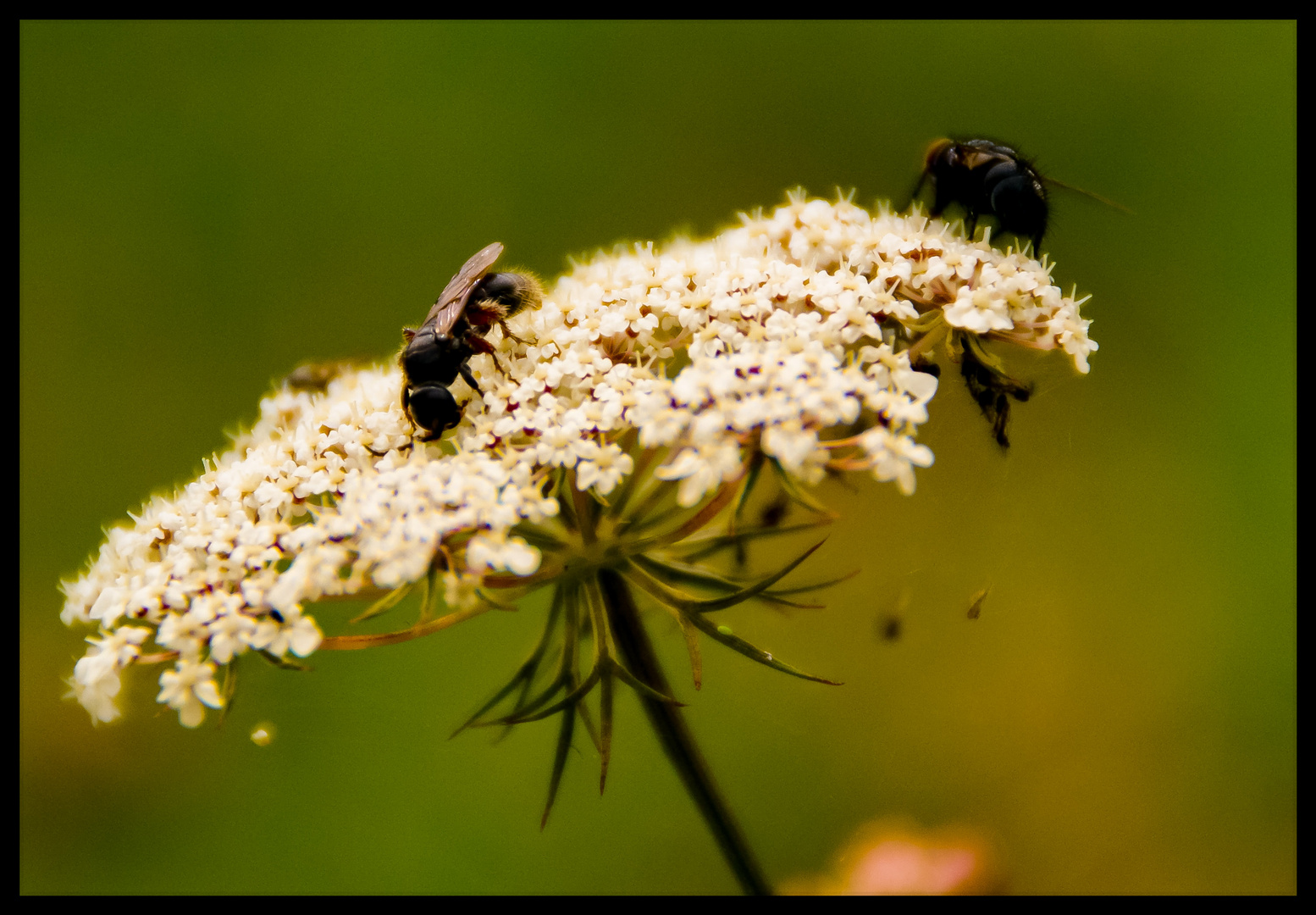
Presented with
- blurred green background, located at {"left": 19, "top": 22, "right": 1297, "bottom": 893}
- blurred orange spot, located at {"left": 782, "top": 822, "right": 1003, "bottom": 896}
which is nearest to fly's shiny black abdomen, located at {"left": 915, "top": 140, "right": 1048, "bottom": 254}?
blurred green background, located at {"left": 19, "top": 22, "right": 1297, "bottom": 893}

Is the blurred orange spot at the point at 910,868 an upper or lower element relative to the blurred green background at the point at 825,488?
lower

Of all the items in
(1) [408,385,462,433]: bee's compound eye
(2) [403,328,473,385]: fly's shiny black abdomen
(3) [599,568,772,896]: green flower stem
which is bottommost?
(3) [599,568,772,896]: green flower stem

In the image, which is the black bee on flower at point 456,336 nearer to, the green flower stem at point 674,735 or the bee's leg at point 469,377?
the bee's leg at point 469,377

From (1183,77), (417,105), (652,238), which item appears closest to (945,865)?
(652,238)

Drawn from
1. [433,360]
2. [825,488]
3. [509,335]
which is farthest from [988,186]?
[433,360]

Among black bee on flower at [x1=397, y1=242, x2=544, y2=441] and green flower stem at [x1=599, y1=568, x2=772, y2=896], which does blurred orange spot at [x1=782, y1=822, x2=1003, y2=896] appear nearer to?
green flower stem at [x1=599, y1=568, x2=772, y2=896]

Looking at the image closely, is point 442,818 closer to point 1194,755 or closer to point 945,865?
point 945,865

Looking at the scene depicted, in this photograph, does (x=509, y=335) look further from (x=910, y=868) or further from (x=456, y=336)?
(x=910, y=868)

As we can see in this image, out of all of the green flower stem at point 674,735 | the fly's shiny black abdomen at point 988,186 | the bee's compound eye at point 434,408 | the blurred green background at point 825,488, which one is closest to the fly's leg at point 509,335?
the bee's compound eye at point 434,408
